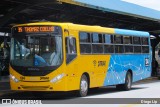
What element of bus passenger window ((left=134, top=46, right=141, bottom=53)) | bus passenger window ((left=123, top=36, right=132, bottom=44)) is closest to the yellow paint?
→ bus passenger window ((left=123, top=36, right=132, bottom=44))

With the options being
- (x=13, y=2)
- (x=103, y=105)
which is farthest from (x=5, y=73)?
(x=103, y=105)

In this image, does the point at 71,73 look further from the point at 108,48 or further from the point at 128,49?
the point at 128,49

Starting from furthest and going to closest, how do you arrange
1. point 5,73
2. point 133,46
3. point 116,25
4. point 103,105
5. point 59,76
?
1. point 116,25
2. point 5,73
3. point 133,46
4. point 59,76
5. point 103,105

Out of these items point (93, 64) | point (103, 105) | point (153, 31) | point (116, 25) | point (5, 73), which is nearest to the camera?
point (103, 105)

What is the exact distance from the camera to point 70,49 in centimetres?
1712

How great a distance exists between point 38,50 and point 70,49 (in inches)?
44.9

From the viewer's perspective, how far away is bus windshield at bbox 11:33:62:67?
16.6 metres

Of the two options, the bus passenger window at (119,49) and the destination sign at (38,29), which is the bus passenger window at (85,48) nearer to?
the destination sign at (38,29)

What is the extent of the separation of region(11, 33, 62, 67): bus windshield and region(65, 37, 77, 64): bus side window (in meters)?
0.32

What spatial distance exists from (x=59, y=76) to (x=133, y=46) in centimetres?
733

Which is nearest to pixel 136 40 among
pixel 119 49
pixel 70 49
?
pixel 119 49

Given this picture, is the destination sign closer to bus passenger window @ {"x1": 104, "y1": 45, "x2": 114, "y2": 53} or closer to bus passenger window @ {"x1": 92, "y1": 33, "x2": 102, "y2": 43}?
bus passenger window @ {"x1": 92, "y1": 33, "x2": 102, "y2": 43}

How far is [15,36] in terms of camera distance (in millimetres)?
17375

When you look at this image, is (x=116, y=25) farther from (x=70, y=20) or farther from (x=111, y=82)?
(x=111, y=82)
